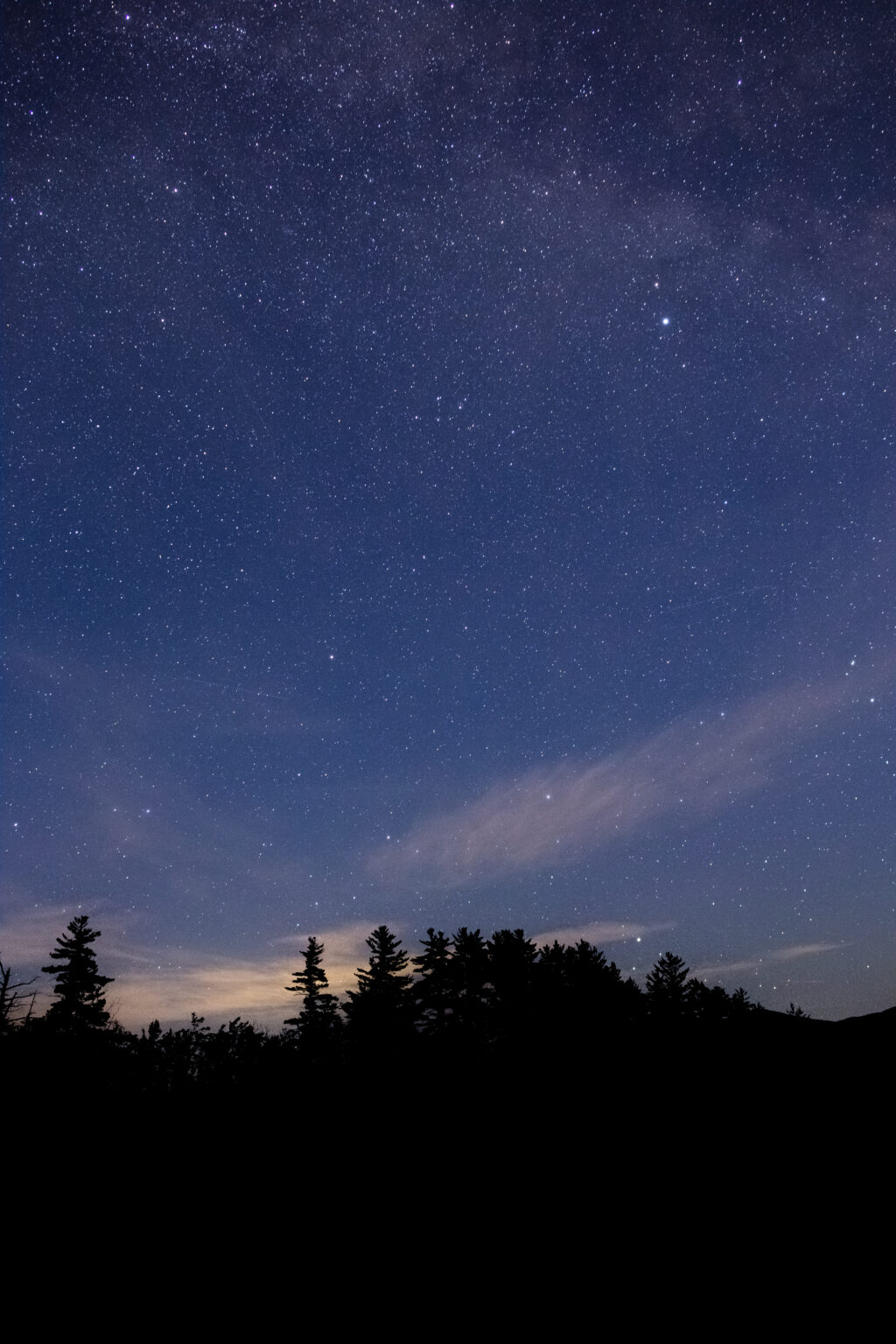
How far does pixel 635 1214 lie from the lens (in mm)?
11914

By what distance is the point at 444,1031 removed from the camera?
38969 mm

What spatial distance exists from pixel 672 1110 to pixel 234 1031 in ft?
218

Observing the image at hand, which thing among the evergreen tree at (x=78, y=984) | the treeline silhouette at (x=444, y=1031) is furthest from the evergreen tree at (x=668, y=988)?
the evergreen tree at (x=78, y=984)

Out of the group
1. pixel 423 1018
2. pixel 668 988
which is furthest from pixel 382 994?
pixel 668 988

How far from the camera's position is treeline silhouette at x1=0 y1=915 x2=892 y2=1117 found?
2153 centimetres

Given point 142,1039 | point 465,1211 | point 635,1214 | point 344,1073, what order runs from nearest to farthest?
point 635,1214 → point 465,1211 → point 344,1073 → point 142,1039

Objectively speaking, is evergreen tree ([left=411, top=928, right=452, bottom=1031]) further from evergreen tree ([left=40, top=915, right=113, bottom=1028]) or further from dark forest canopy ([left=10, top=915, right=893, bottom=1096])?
evergreen tree ([left=40, top=915, right=113, bottom=1028])

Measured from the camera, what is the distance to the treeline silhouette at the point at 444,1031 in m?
21.5

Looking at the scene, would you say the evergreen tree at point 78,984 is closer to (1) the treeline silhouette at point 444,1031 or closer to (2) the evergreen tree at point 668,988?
(1) the treeline silhouette at point 444,1031

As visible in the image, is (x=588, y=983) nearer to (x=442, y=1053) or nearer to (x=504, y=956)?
(x=504, y=956)

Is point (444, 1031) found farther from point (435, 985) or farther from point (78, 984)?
point (78, 984)

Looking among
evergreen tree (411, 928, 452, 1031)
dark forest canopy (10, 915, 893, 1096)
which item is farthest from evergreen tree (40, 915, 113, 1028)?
evergreen tree (411, 928, 452, 1031)

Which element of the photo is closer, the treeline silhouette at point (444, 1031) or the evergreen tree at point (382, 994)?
the treeline silhouette at point (444, 1031)

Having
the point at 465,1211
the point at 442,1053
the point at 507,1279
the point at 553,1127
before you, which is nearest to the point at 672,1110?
the point at 553,1127
